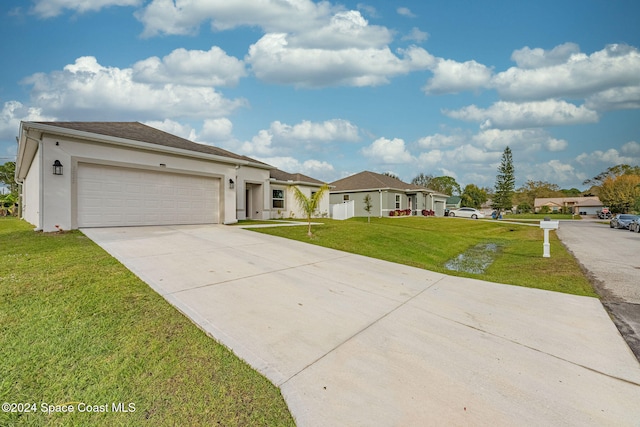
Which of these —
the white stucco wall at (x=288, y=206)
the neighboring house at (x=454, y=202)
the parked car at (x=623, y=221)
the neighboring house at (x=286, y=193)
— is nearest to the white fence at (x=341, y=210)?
the neighboring house at (x=286, y=193)

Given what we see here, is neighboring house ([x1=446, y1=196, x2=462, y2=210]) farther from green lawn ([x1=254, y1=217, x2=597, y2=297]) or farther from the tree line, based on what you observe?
green lawn ([x1=254, y1=217, x2=597, y2=297])

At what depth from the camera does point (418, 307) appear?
443cm

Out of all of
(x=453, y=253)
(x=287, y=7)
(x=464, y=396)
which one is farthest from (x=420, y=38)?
(x=464, y=396)

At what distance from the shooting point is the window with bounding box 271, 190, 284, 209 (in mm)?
19312

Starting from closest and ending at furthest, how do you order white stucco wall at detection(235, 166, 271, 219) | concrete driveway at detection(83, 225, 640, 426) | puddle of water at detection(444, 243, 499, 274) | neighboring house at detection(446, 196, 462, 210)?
concrete driveway at detection(83, 225, 640, 426), puddle of water at detection(444, 243, 499, 274), white stucco wall at detection(235, 166, 271, 219), neighboring house at detection(446, 196, 462, 210)

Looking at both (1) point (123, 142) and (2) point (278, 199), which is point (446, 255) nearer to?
(2) point (278, 199)

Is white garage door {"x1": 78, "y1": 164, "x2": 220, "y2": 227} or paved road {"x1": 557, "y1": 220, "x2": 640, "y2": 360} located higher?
white garage door {"x1": 78, "y1": 164, "x2": 220, "y2": 227}

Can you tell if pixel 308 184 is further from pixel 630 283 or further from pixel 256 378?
pixel 256 378

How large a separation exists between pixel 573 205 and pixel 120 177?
8326cm

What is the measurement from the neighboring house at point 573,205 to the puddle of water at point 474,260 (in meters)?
63.0

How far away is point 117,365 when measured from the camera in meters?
2.51

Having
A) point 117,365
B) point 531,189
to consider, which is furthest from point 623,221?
point 531,189

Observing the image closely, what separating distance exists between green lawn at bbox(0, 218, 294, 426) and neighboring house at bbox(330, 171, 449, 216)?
24183mm

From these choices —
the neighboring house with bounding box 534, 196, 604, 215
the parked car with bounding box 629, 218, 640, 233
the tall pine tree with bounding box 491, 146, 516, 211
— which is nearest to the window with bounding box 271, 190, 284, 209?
the parked car with bounding box 629, 218, 640, 233
